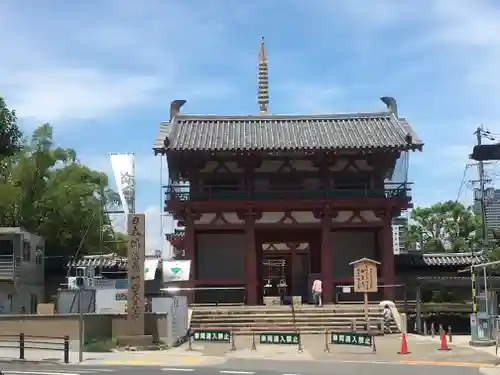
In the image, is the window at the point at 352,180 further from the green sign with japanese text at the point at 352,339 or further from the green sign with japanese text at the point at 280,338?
the green sign with japanese text at the point at 352,339

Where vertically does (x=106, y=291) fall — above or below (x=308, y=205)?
below

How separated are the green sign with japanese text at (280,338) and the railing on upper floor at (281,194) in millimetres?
10328

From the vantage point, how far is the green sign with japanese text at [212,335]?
25422mm

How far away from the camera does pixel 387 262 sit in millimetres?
34312

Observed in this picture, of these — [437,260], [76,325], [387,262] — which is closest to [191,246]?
[387,262]

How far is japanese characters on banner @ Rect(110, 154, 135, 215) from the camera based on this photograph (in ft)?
120

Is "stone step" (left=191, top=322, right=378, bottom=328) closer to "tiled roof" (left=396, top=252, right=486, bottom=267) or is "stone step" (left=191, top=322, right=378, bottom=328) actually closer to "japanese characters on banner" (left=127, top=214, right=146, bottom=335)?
"japanese characters on banner" (left=127, top=214, right=146, bottom=335)

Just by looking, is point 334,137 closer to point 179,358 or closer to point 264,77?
point 264,77

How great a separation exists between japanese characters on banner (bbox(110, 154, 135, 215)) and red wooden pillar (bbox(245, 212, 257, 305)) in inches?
263

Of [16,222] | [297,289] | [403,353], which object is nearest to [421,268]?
[297,289]

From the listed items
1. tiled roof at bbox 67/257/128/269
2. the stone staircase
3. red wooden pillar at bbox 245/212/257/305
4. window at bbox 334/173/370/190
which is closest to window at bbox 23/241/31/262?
tiled roof at bbox 67/257/128/269

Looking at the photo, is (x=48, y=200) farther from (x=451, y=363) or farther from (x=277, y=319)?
(x=451, y=363)

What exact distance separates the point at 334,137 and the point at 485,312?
14050 mm

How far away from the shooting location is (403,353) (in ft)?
73.4
